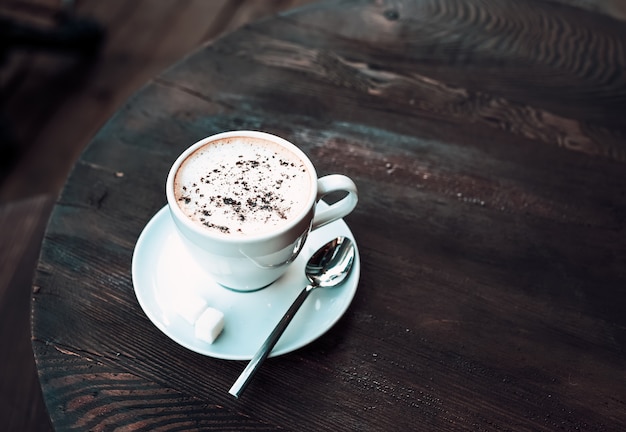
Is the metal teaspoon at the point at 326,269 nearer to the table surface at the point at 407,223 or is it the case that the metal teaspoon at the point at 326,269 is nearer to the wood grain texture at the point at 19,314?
the table surface at the point at 407,223

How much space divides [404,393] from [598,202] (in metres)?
0.43

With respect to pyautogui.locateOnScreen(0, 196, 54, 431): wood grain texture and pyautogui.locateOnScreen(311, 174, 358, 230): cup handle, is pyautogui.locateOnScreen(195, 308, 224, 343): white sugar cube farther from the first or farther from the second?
pyautogui.locateOnScreen(0, 196, 54, 431): wood grain texture

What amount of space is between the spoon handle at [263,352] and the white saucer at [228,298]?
0.5 inches

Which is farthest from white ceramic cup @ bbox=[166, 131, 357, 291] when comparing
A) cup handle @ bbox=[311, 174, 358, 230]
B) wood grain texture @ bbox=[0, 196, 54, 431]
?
wood grain texture @ bbox=[0, 196, 54, 431]

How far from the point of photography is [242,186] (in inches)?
28.1

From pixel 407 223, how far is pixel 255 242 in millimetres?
288

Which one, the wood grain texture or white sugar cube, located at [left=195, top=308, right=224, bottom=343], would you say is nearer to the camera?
white sugar cube, located at [left=195, top=308, right=224, bottom=343]

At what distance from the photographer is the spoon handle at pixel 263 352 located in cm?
66

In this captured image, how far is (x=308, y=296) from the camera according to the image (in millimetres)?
758

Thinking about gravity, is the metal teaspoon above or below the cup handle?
below

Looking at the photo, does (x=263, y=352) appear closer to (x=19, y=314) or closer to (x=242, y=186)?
(x=242, y=186)

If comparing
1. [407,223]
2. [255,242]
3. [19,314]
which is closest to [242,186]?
[255,242]

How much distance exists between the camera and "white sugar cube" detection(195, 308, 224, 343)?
2.26 feet

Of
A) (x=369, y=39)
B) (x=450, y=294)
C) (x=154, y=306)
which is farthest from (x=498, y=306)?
(x=369, y=39)
